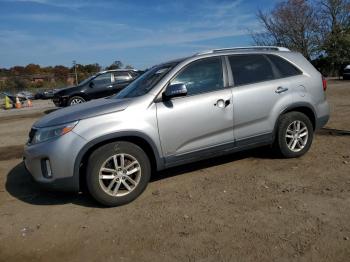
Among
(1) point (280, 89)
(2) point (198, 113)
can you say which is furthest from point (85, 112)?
(1) point (280, 89)

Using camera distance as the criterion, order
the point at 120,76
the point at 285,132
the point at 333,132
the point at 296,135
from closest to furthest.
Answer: the point at 285,132 → the point at 296,135 → the point at 333,132 → the point at 120,76

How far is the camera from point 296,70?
19.3ft

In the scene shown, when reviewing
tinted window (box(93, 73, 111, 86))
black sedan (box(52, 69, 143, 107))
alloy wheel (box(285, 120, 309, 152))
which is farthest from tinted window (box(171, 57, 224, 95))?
tinted window (box(93, 73, 111, 86))

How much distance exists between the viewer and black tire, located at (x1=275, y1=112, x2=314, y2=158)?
18.9ft

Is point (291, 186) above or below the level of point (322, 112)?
below

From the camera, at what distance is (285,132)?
579 cm

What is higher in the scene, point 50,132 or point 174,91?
point 174,91

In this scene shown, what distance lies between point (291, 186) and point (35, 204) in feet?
10.5

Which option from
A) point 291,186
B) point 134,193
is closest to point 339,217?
point 291,186

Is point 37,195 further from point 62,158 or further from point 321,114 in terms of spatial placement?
point 321,114

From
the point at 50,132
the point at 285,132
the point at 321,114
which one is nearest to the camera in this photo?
the point at 50,132

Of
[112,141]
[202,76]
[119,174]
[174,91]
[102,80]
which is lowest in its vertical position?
[119,174]

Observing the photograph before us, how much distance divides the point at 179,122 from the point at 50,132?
1548mm

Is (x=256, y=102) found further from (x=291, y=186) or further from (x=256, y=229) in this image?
(x=256, y=229)
